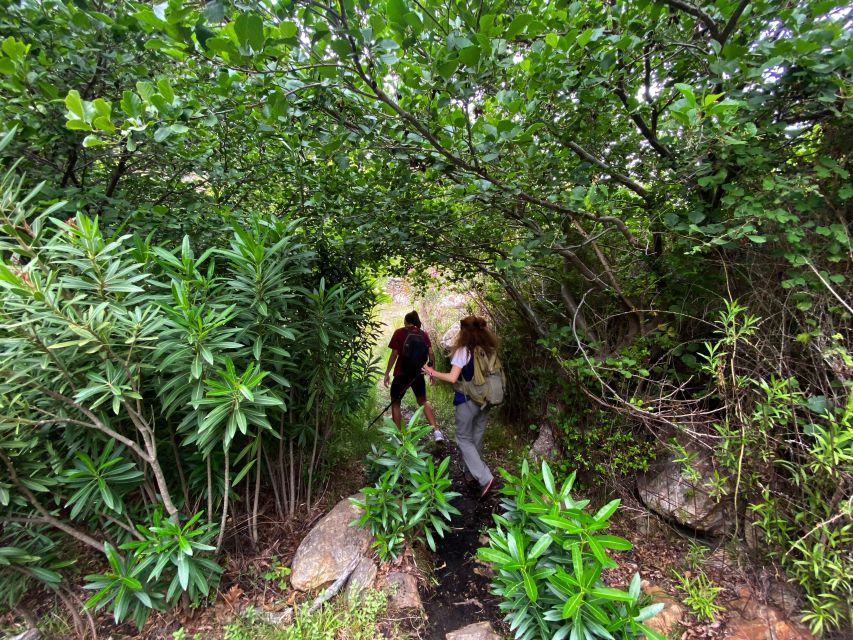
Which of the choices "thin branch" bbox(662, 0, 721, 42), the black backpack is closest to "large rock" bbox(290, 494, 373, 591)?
the black backpack

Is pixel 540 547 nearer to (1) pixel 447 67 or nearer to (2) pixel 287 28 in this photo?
(1) pixel 447 67

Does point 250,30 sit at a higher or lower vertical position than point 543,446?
higher

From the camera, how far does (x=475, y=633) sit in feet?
6.58

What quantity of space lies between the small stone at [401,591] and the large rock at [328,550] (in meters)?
Answer: 0.28

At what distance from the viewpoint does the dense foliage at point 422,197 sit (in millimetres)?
1448

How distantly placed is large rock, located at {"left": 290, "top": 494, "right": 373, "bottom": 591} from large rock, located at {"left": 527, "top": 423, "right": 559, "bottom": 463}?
74.1 inches

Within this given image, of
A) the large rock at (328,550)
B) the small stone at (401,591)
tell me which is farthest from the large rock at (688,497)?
the large rock at (328,550)

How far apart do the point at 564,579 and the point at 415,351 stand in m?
2.65

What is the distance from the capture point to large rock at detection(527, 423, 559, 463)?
349 cm

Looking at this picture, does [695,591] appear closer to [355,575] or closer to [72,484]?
[355,575]

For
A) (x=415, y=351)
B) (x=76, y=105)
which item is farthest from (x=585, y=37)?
(x=415, y=351)

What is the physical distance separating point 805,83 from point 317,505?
398 cm

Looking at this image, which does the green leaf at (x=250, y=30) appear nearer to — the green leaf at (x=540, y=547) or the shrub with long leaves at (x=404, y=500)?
the shrub with long leaves at (x=404, y=500)

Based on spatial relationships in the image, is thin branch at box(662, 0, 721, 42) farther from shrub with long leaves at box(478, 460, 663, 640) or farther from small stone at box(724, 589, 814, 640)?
small stone at box(724, 589, 814, 640)
